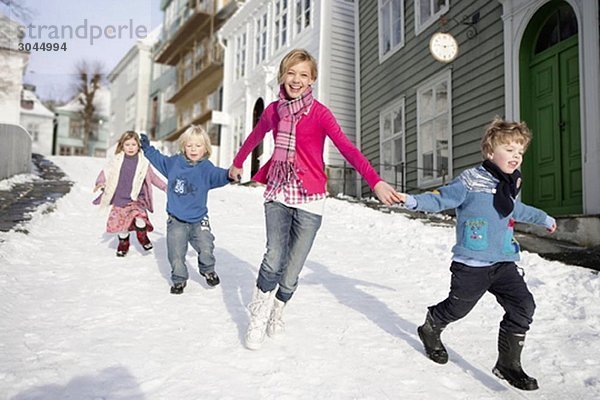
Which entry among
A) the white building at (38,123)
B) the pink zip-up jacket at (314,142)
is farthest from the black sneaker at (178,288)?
the white building at (38,123)

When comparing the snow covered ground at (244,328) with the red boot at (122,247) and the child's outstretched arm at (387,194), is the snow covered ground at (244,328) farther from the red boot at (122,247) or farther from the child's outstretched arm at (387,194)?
the child's outstretched arm at (387,194)

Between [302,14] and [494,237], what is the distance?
50.0 feet

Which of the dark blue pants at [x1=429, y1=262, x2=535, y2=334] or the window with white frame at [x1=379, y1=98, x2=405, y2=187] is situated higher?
the window with white frame at [x1=379, y1=98, x2=405, y2=187]

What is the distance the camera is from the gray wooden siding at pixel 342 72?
49.7ft

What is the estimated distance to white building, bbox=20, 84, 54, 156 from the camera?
150 ft

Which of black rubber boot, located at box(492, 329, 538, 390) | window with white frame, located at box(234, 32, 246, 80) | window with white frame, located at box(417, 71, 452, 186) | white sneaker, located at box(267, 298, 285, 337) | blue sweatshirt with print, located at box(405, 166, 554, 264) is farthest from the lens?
window with white frame, located at box(234, 32, 246, 80)

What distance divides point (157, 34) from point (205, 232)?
40.5m

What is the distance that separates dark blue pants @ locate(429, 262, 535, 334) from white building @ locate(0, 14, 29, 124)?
1057 inches

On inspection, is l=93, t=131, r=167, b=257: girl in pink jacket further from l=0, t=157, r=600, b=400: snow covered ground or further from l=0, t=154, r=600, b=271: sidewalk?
l=0, t=154, r=600, b=271: sidewalk

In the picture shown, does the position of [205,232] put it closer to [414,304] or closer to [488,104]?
[414,304]

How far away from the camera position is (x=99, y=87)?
5272 cm

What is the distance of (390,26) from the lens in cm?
1273

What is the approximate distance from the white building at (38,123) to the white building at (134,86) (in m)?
6.23

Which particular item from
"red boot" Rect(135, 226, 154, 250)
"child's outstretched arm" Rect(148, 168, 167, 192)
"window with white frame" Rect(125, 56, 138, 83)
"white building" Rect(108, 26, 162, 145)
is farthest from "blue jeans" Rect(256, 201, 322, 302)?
"window with white frame" Rect(125, 56, 138, 83)
